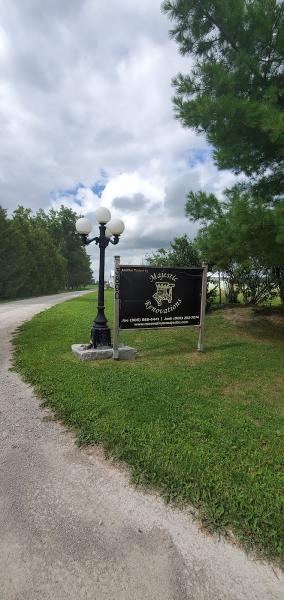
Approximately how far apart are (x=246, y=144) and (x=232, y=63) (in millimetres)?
1525

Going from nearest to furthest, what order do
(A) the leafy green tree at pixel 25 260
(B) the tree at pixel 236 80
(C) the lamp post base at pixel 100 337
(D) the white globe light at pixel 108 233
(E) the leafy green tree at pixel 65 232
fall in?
(B) the tree at pixel 236 80
(C) the lamp post base at pixel 100 337
(D) the white globe light at pixel 108 233
(A) the leafy green tree at pixel 25 260
(E) the leafy green tree at pixel 65 232

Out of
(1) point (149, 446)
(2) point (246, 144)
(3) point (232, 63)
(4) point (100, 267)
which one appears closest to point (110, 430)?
(1) point (149, 446)

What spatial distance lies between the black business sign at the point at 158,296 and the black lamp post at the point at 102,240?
671 millimetres

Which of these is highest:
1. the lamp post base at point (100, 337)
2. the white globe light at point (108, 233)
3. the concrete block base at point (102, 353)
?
the white globe light at point (108, 233)

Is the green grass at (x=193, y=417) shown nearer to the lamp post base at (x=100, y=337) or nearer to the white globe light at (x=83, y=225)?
the lamp post base at (x=100, y=337)

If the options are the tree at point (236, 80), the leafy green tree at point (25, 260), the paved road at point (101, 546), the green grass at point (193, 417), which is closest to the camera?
the paved road at point (101, 546)

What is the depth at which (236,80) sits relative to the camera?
603cm

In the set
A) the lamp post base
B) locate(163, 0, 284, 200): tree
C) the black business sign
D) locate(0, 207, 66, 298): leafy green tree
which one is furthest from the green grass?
locate(0, 207, 66, 298): leafy green tree

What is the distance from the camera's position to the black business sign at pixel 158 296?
6.17 metres

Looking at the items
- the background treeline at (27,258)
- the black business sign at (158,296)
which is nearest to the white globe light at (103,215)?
the black business sign at (158,296)

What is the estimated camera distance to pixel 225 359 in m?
6.38

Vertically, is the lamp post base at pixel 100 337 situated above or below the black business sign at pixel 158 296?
below

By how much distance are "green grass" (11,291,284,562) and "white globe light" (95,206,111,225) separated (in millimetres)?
2842

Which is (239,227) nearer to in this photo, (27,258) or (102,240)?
(102,240)
